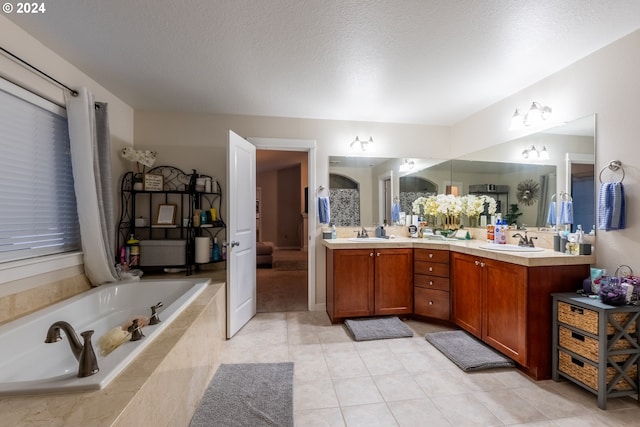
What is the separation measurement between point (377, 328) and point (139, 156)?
119 inches

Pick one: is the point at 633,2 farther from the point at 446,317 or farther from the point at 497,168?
the point at 446,317

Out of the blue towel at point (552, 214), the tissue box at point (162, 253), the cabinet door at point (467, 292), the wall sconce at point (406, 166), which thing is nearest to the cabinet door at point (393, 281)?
the cabinet door at point (467, 292)

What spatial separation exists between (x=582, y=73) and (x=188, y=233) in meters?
3.73

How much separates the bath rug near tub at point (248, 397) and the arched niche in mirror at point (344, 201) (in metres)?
1.82

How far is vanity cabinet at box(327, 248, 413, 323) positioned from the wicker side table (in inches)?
57.1

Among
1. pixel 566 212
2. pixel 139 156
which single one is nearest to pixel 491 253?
pixel 566 212

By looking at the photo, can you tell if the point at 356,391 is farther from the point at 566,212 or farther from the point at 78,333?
the point at 566,212

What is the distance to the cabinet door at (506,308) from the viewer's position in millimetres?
→ 2098

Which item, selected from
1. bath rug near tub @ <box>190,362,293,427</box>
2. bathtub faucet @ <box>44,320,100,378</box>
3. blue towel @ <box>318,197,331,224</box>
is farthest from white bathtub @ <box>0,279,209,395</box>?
blue towel @ <box>318,197,331,224</box>

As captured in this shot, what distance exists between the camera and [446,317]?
2988 mm

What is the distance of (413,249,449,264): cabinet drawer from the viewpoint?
2.99 metres

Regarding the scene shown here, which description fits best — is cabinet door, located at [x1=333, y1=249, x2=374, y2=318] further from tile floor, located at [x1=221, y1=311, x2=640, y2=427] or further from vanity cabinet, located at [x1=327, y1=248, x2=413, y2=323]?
tile floor, located at [x1=221, y1=311, x2=640, y2=427]

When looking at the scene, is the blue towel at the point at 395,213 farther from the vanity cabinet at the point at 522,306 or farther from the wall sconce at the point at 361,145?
the vanity cabinet at the point at 522,306

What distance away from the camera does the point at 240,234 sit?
299 centimetres
